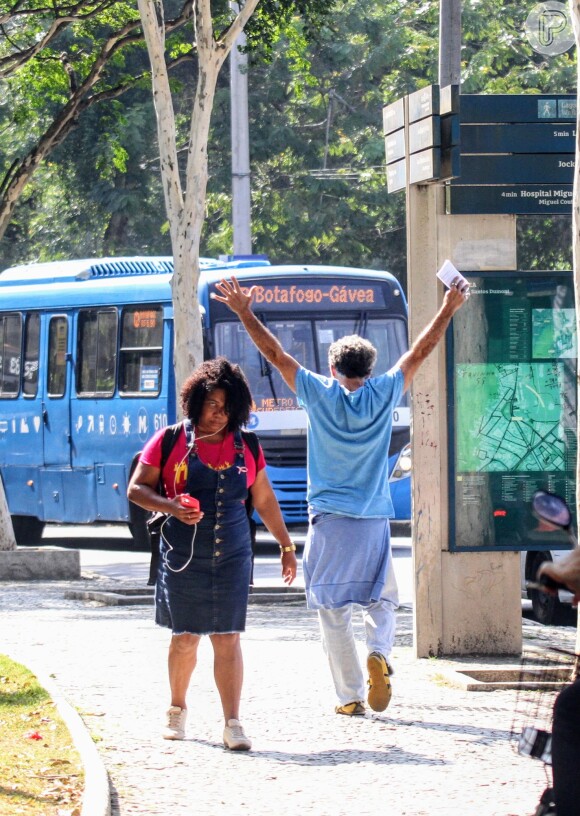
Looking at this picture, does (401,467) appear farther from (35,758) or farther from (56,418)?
(35,758)

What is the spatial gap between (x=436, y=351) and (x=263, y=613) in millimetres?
3612

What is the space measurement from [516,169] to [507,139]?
0.18 m

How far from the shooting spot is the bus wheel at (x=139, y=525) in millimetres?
17359

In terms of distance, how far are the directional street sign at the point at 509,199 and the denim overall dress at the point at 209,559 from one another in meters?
3.00

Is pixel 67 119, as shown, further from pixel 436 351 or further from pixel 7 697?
pixel 7 697

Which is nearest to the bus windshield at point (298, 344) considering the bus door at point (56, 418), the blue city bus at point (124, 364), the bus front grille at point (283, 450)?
the blue city bus at point (124, 364)

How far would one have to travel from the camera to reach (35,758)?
237 inches

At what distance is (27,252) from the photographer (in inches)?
1517

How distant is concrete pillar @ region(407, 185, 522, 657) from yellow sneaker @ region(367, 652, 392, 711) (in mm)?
1989

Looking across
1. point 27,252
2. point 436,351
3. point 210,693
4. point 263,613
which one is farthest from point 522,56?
point 210,693

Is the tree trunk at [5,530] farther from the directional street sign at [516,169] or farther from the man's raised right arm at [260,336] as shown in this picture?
the man's raised right arm at [260,336]

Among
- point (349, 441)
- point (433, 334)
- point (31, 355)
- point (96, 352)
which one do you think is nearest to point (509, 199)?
point (433, 334)

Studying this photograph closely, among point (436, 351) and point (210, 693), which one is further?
point (436, 351)

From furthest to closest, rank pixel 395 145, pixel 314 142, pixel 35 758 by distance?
pixel 314 142 → pixel 395 145 → pixel 35 758
